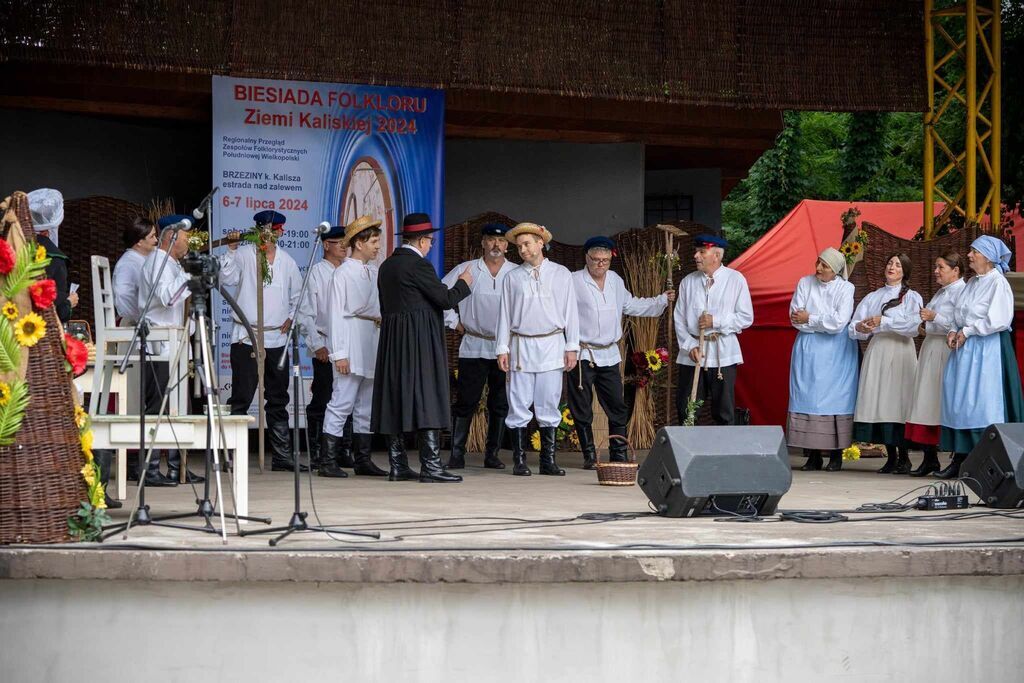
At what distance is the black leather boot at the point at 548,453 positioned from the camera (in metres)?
8.98

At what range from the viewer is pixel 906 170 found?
75.1ft

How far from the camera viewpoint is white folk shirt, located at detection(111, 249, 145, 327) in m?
7.81

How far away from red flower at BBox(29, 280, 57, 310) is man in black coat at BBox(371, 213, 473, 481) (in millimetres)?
3002

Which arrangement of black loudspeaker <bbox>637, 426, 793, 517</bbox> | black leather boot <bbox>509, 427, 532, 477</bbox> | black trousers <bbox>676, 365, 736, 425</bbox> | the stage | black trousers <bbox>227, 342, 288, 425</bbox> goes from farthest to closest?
black trousers <bbox>676, 365, 736, 425</bbox>, black leather boot <bbox>509, 427, 532, 477</bbox>, black trousers <bbox>227, 342, 288, 425</bbox>, black loudspeaker <bbox>637, 426, 793, 517</bbox>, the stage

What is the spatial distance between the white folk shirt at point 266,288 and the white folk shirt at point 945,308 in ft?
13.6

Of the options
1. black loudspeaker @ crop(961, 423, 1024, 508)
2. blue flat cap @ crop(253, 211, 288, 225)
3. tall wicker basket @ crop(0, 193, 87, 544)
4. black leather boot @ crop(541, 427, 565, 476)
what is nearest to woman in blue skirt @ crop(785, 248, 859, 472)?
black leather boot @ crop(541, 427, 565, 476)

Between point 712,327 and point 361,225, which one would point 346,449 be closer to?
point 361,225

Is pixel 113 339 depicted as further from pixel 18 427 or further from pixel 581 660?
pixel 581 660

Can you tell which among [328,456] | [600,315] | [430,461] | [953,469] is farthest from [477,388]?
[953,469]

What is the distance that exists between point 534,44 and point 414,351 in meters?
3.29

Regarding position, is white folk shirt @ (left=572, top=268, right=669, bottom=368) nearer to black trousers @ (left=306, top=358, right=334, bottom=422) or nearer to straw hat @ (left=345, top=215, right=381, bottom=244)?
straw hat @ (left=345, top=215, right=381, bottom=244)

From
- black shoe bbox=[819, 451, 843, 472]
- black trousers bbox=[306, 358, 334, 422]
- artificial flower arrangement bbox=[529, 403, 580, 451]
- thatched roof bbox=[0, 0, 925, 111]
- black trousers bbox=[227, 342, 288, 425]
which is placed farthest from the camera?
artificial flower arrangement bbox=[529, 403, 580, 451]

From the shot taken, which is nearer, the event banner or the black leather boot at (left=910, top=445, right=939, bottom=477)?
the black leather boot at (left=910, top=445, right=939, bottom=477)

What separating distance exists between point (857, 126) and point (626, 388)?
1327cm
